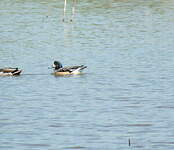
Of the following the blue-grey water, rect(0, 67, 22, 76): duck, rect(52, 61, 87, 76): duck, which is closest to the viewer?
the blue-grey water

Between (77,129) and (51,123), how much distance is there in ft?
4.55

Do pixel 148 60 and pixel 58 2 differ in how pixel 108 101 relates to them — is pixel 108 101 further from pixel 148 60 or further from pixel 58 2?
pixel 58 2

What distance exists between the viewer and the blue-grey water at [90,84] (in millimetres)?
26719

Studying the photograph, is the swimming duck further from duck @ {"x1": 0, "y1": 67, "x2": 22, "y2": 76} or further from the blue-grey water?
the blue-grey water

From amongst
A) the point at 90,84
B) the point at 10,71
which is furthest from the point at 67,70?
the point at 90,84

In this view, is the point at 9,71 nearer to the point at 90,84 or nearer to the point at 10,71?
the point at 10,71

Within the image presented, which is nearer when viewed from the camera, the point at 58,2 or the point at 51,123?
the point at 51,123

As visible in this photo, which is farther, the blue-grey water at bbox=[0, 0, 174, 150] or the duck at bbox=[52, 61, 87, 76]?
the duck at bbox=[52, 61, 87, 76]

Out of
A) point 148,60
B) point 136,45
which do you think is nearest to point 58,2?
point 136,45

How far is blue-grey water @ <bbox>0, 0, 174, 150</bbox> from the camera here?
26.7 m

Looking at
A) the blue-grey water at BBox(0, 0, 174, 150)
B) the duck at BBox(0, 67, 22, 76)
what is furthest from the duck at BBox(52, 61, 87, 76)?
the duck at BBox(0, 67, 22, 76)

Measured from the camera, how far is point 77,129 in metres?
27.9

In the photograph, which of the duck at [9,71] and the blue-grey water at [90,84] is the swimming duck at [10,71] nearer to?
the duck at [9,71]

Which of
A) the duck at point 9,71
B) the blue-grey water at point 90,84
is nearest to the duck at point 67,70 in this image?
the blue-grey water at point 90,84
